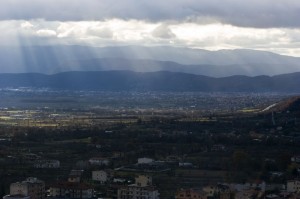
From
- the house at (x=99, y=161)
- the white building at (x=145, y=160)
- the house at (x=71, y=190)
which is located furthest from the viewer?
the white building at (x=145, y=160)

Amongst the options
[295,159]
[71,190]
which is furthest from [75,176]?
[295,159]

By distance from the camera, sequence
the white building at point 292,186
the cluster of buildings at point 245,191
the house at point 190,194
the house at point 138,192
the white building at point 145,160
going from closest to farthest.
Result: the house at point 190,194, the cluster of buildings at point 245,191, the house at point 138,192, the white building at point 292,186, the white building at point 145,160

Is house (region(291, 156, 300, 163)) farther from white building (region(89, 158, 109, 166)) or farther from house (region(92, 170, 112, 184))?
house (region(92, 170, 112, 184))

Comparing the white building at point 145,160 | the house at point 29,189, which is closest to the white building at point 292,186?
the white building at point 145,160

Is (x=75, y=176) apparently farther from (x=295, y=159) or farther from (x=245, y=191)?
(x=295, y=159)

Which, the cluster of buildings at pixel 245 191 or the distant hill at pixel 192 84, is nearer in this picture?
the cluster of buildings at pixel 245 191

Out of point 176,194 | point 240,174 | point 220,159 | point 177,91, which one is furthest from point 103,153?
point 177,91

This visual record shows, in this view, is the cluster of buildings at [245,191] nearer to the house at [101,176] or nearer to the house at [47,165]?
the house at [101,176]
